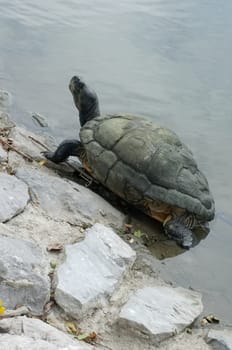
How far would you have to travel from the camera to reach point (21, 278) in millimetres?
3229

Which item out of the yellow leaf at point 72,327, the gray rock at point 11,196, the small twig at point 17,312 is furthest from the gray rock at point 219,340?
the gray rock at point 11,196

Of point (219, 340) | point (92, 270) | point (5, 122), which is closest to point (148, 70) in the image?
point (5, 122)

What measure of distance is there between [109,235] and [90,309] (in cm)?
85

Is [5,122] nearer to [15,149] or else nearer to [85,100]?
[85,100]

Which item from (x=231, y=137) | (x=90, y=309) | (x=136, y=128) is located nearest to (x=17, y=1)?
(x=231, y=137)

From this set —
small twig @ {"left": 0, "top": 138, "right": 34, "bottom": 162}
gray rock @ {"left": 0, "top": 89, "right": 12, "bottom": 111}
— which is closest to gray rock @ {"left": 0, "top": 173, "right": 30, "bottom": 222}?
small twig @ {"left": 0, "top": 138, "right": 34, "bottom": 162}

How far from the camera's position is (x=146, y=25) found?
994 centimetres

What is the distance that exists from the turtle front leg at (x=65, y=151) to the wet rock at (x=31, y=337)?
9.47 ft

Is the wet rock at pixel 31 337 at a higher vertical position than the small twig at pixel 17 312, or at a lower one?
higher

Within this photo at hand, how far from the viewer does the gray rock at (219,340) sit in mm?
3406

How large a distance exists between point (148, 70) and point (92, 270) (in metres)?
5.14

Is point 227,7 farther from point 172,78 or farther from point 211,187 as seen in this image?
point 211,187

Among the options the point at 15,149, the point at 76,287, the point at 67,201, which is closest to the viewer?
the point at 76,287

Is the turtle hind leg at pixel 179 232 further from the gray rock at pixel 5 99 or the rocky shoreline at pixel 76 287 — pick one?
the gray rock at pixel 5 99
